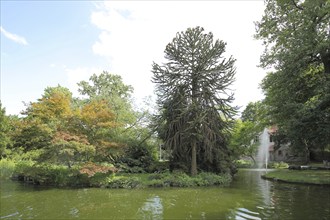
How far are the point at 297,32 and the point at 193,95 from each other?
26.5 ft

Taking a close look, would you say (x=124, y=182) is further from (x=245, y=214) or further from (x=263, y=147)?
(x=263, y=147)

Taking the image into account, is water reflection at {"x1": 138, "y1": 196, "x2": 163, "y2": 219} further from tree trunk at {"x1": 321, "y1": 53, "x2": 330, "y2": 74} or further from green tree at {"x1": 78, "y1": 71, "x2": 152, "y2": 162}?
tree trunk at {"x1": 321, "y1": 53, "x2": 330, "y2": 74}

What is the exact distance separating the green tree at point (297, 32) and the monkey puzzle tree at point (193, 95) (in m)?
4.02

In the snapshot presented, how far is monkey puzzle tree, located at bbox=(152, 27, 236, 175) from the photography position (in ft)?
63.7

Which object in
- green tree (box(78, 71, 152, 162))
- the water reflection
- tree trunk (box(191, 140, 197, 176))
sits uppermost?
green tree (box(78, 71, 152, 162))

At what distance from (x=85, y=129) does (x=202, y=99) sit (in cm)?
814

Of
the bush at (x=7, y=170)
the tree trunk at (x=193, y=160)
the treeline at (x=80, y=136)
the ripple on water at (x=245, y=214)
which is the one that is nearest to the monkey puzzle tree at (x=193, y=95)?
the tree trunk at (x=193, y=160)

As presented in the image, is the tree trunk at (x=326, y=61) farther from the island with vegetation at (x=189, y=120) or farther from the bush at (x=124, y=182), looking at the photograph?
the bush at (x=124, y=182)

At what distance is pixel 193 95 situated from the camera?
19906mm

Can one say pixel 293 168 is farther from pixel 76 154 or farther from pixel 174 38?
pixel 76 154

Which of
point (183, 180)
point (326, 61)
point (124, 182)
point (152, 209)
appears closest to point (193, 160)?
point (183, 180)

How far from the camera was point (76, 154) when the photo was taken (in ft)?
58.1

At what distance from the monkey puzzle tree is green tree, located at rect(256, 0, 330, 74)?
4019 mm

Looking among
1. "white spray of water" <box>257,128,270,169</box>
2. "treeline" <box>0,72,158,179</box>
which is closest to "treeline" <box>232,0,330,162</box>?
"treeline" <box>0,72,158,179</box>
